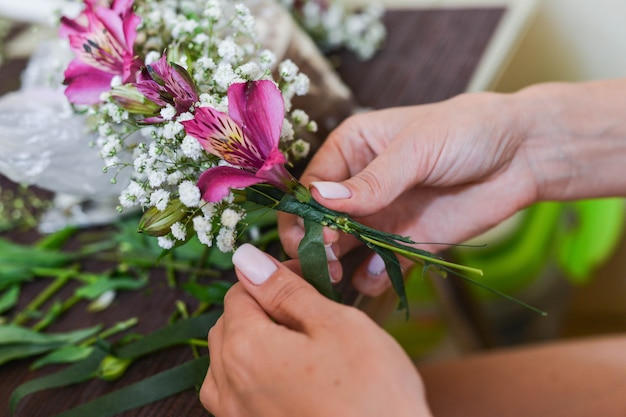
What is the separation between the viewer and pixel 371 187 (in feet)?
1.68

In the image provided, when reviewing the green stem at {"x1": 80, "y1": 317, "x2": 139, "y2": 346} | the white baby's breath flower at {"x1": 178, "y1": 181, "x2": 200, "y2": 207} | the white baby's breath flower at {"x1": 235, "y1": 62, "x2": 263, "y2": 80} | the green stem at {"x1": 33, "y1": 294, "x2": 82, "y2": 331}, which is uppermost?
the white baby's breath flower at {"x1": 235, "y1": 62, "x2": 263, "y2": 80}

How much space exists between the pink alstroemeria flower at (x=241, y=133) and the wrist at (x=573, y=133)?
12.8 inches

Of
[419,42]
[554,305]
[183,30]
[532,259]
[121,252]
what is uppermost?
[183,30]

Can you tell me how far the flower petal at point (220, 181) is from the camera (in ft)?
1.44

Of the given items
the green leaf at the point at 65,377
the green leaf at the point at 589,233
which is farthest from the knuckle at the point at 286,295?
the green leaf at the point at 589,233

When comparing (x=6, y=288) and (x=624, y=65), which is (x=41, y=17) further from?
(x=624, y=65)

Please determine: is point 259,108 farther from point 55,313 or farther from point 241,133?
point 55,313

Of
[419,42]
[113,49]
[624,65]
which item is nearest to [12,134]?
[113,49]

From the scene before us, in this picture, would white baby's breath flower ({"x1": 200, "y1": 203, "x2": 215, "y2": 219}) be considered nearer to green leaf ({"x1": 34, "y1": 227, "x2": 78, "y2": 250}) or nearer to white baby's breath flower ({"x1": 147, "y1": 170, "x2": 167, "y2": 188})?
white baby's breath flower ({"x1": 147, "y1": 170, "x2": 167, "y2": 188})

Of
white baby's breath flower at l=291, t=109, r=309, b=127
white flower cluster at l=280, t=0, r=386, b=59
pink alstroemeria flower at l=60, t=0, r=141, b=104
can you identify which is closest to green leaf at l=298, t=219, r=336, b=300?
white baby's breath flower at l=291, t=109, r=309, b=127

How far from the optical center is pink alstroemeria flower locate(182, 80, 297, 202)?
44 centimetres

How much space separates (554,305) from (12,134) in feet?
3.51

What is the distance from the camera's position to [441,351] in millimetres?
1240

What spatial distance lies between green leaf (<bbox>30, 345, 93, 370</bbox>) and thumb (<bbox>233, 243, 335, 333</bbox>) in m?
0.21
